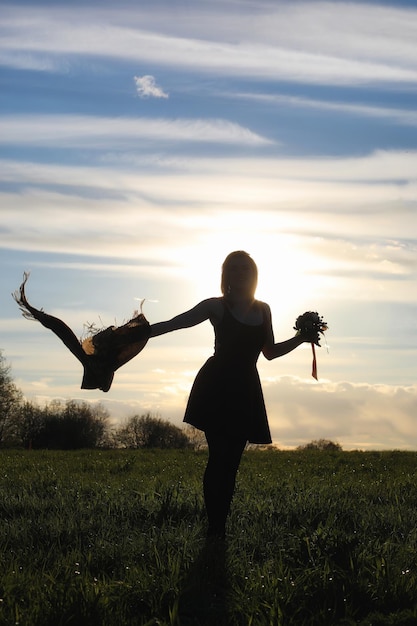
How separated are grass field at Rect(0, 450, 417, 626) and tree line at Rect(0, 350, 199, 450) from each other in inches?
1118

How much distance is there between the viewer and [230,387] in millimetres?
7863

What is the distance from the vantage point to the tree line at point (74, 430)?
41469 mm

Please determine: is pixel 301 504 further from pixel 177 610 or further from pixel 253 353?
pixel 177 610

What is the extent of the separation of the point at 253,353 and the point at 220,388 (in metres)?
0.49

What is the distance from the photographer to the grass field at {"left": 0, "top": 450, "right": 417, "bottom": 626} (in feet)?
18.9

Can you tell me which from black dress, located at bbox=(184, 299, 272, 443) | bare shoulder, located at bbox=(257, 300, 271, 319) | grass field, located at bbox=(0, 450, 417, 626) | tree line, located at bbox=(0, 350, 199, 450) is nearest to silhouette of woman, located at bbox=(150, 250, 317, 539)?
black dress, located at bbox=(184, 299, 272, 443)

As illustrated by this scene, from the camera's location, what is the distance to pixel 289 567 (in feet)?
23.0

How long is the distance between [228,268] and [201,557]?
2.75 m

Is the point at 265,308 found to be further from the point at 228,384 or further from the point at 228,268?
the point at 228,384

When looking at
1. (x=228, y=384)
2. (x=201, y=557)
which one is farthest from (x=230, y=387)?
(x=201, y=557)

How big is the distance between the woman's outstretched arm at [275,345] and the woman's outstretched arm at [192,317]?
0.63 m

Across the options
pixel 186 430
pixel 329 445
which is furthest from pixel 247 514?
pixel 186 430

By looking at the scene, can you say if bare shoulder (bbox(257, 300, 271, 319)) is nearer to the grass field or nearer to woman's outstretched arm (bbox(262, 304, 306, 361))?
woman's outstretched arm (bbox(262, 304, 306, 361))

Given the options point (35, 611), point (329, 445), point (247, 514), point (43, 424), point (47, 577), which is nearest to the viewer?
point (35, 611)
